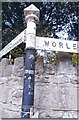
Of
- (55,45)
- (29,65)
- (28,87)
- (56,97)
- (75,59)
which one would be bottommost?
(56,97)

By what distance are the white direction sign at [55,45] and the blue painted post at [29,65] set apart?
8 centimetres

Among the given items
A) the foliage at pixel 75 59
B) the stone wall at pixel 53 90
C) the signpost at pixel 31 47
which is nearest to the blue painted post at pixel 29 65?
the signpost at pixel 31 47

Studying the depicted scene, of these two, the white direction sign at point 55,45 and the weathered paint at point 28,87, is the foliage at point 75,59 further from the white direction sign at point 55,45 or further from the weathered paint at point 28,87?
the weathered paint at point 28,87

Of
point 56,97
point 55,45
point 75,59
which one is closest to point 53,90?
point 56,97

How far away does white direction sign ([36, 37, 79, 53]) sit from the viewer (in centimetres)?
250

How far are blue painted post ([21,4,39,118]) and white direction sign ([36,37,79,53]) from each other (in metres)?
0.08

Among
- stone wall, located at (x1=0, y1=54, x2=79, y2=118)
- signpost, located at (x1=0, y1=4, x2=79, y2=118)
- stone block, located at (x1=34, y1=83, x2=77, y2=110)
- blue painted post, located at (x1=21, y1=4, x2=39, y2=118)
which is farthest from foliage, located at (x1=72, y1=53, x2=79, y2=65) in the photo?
blue painted post, located at (x1=21, y1=4, x2=39, y2=118)

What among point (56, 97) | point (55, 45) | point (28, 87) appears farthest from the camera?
point (56, 97)

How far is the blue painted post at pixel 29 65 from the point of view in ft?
7.68

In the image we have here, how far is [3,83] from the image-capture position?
317 cm

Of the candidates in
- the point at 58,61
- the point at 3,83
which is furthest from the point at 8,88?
the point at 58,61

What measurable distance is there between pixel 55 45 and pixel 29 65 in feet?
1.23

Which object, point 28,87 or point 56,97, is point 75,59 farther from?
point 28,87

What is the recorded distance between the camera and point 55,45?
254cm
